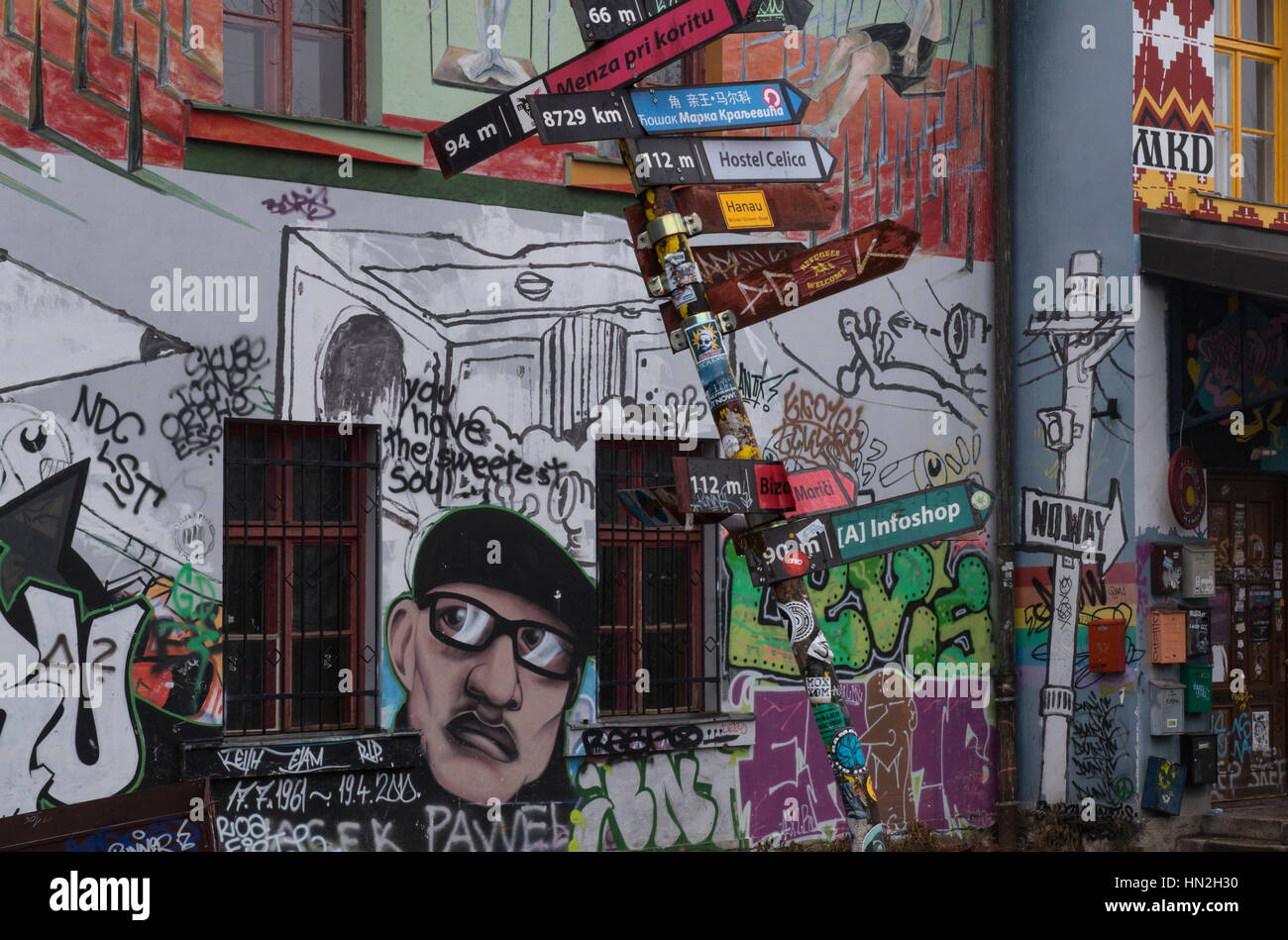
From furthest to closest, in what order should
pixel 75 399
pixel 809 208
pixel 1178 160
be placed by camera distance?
pixel 1178 160 < pixel 75 399 < pixel 809 208

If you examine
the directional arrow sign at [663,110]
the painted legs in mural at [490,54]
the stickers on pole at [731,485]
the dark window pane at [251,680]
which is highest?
the painted legs in mural at [490,54]

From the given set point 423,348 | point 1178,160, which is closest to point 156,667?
point 423,348

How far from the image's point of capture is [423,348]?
28.8 ft

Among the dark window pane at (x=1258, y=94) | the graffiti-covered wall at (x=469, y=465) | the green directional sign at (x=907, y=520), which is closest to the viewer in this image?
the green directional sign at (x=907, y=520)

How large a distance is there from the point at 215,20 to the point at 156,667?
3.42 m

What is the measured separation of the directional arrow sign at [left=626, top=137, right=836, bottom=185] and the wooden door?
627 centimetres

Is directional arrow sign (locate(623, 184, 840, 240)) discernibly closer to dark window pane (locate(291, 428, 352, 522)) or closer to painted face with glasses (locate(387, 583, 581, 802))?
dark window pane (locate(291, 428, 352, 522))

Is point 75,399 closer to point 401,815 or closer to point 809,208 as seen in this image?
point 401,815

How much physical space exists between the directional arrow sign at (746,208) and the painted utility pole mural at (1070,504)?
501 centimetres

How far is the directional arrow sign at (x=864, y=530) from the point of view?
5781 millimetres

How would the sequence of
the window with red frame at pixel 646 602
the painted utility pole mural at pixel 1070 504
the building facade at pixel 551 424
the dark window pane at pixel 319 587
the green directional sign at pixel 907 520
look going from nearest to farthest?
the green directional sign at pixel 907 520, the building facade at pixel 551 424, the dark window pane at pixel 319 587, the window with red frame at pixel 646 602, the painted utility pole mural at pixel 1070 504

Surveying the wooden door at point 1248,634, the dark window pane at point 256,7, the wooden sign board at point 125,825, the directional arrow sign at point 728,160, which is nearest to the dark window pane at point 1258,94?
the wooden door at point 1248,634

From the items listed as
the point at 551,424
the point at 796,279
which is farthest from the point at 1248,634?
the point at 796,279

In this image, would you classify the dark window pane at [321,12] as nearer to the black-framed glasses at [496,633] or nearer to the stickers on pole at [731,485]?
the black-framed glasses at [496,633]
